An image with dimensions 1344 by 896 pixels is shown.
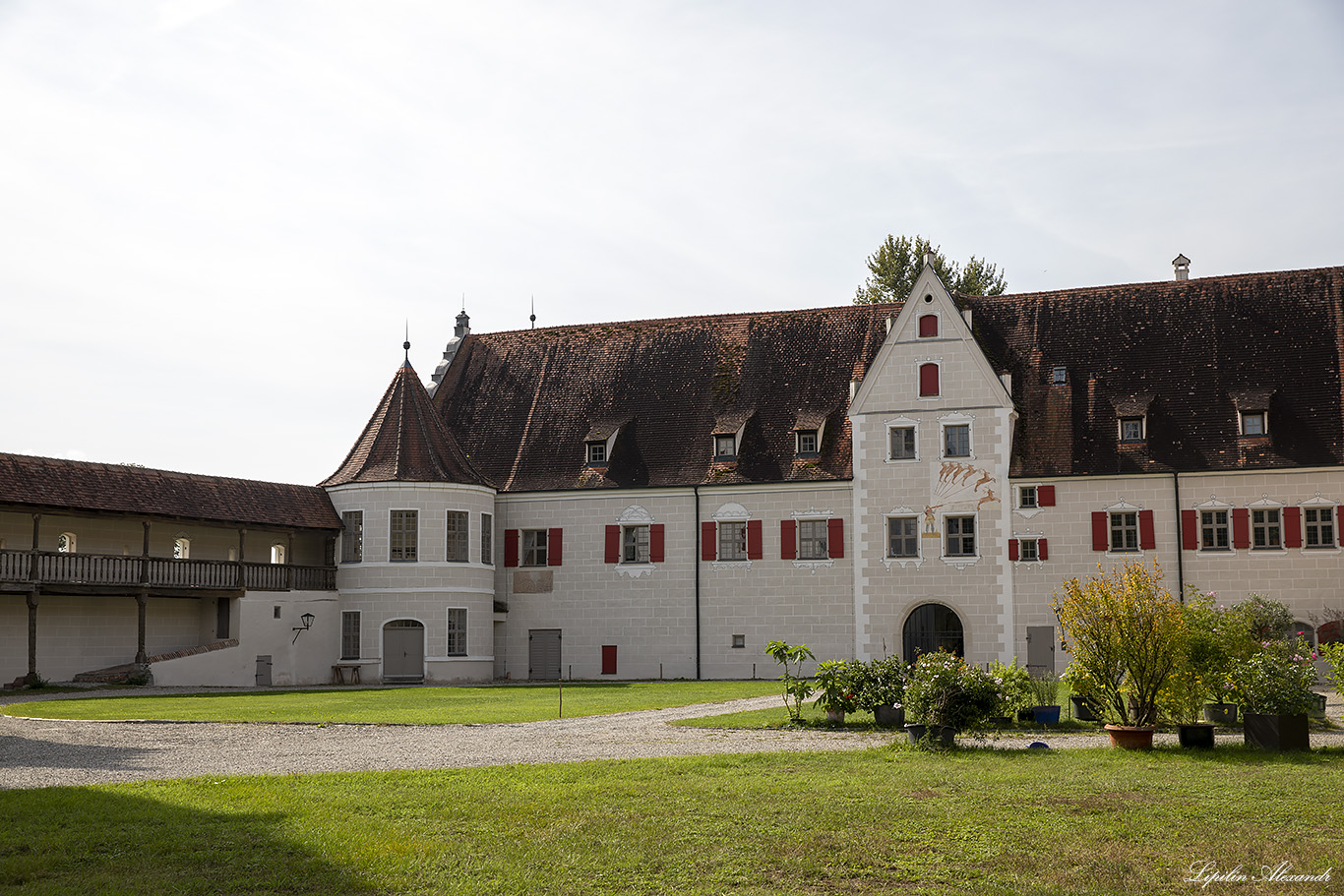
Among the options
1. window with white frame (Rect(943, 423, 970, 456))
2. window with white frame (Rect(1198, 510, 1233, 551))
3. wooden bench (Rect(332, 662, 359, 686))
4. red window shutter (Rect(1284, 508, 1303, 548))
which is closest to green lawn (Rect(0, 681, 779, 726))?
wooden bench (Rect(332, 662, 359, 686))

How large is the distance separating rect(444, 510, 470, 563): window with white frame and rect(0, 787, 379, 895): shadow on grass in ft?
91.1

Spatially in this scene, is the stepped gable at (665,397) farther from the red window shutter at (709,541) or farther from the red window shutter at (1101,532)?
the red window shutter at (1101,532)

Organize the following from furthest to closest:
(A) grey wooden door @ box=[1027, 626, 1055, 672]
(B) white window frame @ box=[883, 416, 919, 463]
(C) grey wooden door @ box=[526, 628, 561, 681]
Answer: (C) grey wooden door @ box=[526, 628, 561, 681]
(B) white window frame @ box=[883, 416, 919, 463]
(A) grey wooden door @ box=[1027, 626, 1055, 672]

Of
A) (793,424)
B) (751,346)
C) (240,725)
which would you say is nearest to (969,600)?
(793,424)

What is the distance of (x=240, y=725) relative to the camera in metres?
22.0

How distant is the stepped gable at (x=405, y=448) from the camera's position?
4038cm

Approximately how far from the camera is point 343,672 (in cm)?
3941

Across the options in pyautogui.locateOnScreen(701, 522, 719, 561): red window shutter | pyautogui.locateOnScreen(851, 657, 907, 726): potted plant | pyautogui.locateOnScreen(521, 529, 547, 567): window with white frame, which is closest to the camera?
pyautogui.locateOnScreen(851, 657, 907, 726): potted plant

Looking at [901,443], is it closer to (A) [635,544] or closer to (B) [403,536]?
(A) [635,544]

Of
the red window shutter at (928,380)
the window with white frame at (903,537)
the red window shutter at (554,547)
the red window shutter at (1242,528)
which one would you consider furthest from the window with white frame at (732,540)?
the red window shutter at (1242,528)

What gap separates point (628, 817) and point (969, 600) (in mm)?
27698

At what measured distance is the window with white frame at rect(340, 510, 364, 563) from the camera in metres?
40.3

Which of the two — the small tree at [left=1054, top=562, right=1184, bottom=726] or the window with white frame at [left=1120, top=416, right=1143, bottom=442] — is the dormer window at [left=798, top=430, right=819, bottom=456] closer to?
the window with white frame at [left=1120, top=416, right=1143, bottom=442]

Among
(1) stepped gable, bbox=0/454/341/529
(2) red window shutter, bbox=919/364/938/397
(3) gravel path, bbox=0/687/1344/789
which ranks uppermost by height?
(2) red window shutter, bbox=919/364/938/397
